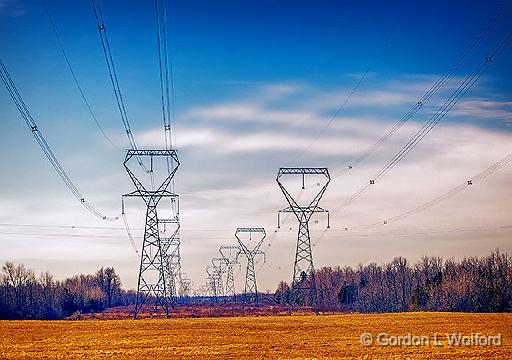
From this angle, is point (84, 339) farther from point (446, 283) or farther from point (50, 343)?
point (446, 283)

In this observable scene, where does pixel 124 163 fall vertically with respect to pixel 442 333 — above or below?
above

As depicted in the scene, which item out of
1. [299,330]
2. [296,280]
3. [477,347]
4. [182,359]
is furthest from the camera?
[296,280]

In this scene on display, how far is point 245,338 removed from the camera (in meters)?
57.8

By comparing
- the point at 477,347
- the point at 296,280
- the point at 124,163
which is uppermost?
the point at 124,163

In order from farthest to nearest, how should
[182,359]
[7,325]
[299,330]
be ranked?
[7,325] → [299,330] → [182,359]

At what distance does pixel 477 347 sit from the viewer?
1983 inches

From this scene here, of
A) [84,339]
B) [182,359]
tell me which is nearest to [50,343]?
[84,339]

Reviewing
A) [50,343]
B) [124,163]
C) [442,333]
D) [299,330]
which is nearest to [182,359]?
[50,343]

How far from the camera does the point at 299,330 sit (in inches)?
2552

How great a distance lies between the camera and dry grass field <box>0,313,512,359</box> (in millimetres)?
47094

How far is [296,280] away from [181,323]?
67.4ft

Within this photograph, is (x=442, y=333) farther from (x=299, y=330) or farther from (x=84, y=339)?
(x=84, y=339)

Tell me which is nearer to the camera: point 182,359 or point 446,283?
point 182,359

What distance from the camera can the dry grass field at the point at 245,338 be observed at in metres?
47.1
